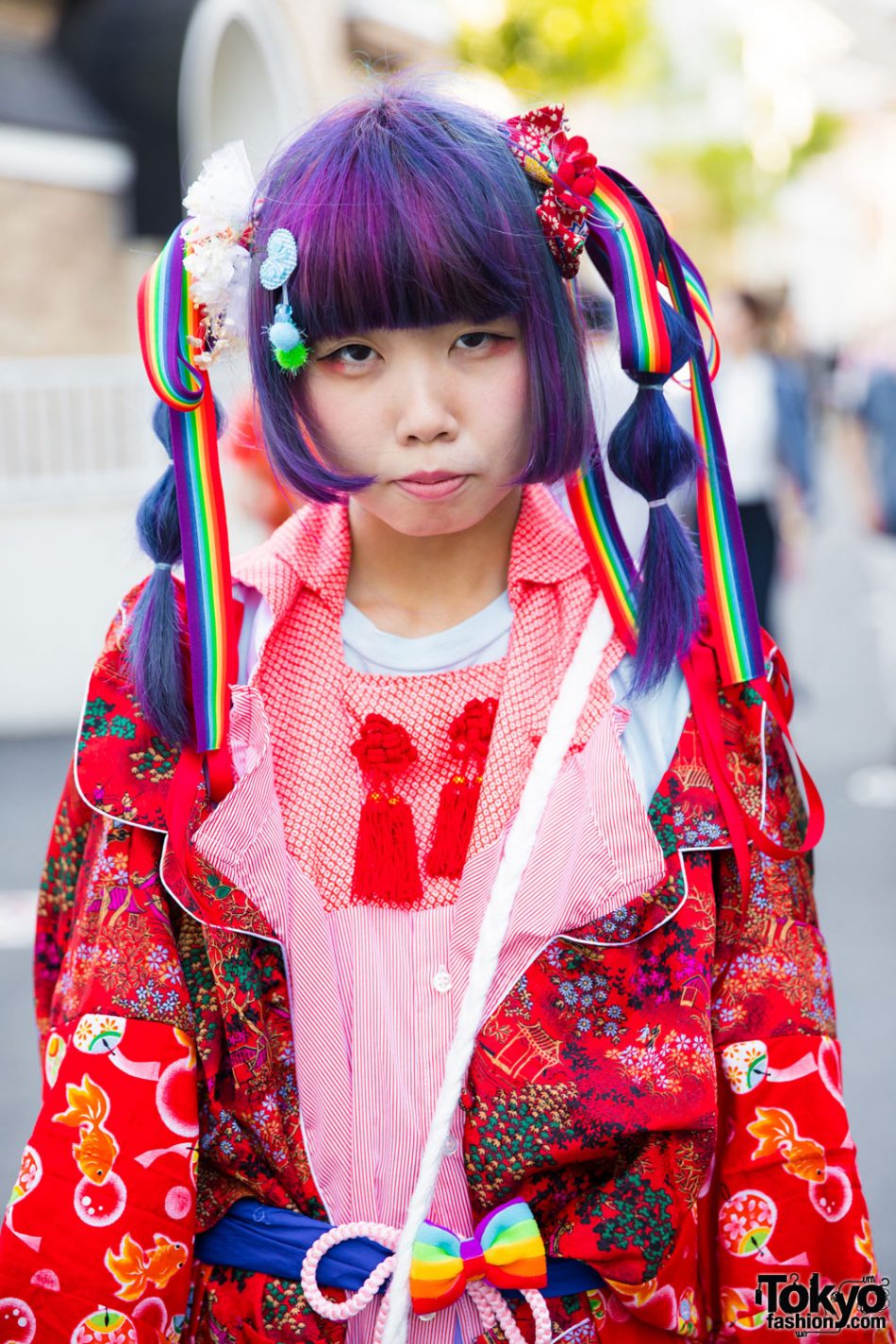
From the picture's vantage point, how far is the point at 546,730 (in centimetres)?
144

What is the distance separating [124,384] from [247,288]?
17.7 feet

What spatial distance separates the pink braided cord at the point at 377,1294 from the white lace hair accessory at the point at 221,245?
3.02 ft

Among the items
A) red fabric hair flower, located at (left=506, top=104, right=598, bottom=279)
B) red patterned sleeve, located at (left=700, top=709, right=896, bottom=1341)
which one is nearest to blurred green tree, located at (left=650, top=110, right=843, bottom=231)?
red fabric hair flower, located at (left=506, top=104, right=598, bottom=279)

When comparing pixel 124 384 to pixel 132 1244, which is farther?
pixel 124 384

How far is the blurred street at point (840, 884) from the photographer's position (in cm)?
342

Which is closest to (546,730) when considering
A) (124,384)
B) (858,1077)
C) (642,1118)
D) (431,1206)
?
(642,1118)

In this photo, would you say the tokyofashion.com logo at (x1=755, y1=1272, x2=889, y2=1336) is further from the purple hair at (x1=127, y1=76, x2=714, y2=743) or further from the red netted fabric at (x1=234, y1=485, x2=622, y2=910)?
the purple hair at (x1=127, y1=76, x2=714, y2=743)

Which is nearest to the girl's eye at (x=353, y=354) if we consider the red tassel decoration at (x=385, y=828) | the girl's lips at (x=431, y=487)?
the girl's lips at (x=431, y=487)

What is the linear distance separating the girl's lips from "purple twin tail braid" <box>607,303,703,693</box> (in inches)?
8.0

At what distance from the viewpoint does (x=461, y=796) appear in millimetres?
1446

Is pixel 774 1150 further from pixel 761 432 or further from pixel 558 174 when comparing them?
pixel 761 432

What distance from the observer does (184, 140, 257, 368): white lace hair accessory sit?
1.39m

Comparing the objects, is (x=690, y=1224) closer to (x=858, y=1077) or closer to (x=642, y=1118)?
(x=642, y=1118)

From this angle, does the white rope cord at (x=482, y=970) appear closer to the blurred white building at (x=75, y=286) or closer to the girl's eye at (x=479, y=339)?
the girl's eye at (x=479, y=339)
